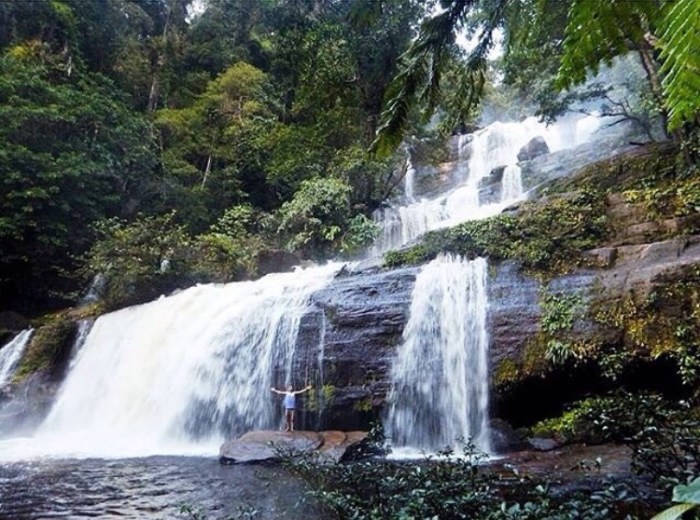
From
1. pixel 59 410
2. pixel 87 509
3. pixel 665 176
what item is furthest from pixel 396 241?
pixel 87 509

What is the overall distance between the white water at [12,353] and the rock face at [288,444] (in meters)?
7.98

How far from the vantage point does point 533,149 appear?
19.8 metres

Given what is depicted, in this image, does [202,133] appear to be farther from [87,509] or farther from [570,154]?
[87,509]

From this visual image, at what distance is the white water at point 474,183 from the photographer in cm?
1609

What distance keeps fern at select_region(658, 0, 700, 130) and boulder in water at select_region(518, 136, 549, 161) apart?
63.7 ft

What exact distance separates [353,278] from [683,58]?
939 centimetres

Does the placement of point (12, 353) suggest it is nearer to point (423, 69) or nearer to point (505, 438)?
point (505, 438)

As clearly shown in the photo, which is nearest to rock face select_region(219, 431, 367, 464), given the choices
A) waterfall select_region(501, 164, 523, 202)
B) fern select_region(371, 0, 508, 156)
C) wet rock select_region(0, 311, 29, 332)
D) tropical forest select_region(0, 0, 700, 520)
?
tropical forest select_region(0, 0, 700, 520)

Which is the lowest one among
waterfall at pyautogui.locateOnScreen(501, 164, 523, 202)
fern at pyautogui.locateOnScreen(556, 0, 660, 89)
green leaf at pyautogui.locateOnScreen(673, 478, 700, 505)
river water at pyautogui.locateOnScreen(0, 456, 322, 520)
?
river water at pyautogui.locateOnScreen(0, 456, 322, 520)

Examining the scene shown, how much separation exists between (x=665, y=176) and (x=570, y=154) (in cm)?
753

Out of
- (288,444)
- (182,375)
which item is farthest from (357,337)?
(182,375)

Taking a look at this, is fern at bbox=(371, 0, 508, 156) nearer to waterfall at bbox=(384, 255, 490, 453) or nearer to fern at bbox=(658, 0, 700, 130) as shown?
fern at bbox=(658, 0, 700, 130)

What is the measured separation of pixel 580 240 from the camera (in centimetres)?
917

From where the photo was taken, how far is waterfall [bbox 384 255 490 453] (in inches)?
304
